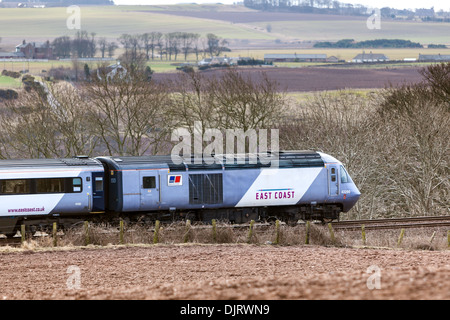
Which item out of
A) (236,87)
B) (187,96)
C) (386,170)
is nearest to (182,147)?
(187,96)

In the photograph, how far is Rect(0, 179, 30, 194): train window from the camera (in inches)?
1027

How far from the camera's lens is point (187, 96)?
4788 centimetres

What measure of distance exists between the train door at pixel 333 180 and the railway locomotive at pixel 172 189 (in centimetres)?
2

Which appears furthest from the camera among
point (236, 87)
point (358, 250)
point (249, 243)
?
point (236, 87)

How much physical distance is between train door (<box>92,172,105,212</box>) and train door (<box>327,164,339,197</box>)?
10.2 meters

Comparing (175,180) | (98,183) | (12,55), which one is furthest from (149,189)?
(12,55)

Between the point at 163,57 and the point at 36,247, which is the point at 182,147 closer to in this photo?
the point at 36,247

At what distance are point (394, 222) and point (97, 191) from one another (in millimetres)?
14496

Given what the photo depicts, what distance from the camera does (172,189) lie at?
28.5m

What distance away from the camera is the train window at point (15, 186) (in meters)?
26.1

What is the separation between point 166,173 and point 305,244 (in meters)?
6.79

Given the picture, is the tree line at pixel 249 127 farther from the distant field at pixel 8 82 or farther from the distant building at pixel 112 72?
the distant field at pixel 8 82

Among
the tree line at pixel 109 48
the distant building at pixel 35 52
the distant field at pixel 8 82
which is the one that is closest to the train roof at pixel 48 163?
the distant field at pixel 8 82

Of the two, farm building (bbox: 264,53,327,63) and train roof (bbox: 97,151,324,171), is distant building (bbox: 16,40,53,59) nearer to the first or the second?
farm building (bbox: 264,53,327,63)
